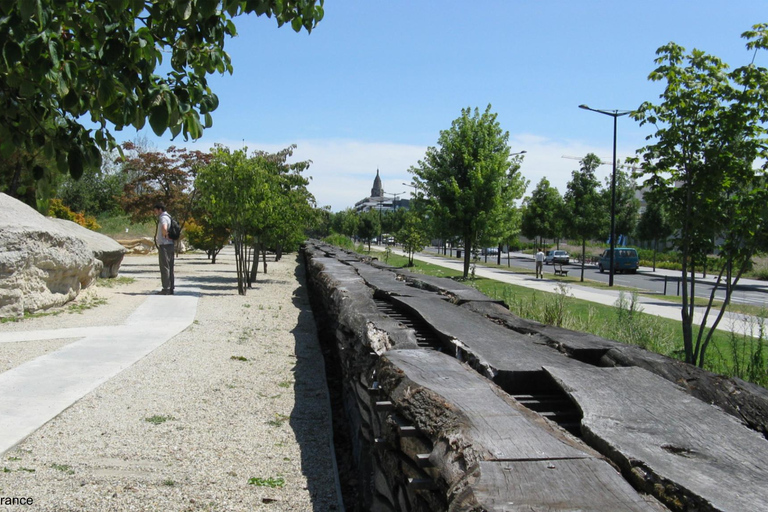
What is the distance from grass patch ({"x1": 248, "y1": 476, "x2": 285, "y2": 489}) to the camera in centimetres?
398

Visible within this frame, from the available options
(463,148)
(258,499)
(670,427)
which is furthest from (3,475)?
(463,148)

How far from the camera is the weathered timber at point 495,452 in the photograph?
1.84m

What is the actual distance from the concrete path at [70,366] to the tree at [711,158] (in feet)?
20.1

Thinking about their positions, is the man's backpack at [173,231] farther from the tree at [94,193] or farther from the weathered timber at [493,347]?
the tree at [94,193]

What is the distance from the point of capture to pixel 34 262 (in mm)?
9648

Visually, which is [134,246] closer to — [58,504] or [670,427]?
[58,504]

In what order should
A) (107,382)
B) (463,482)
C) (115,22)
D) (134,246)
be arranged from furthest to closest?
(134,246), (107,382), (115,22), (463,482)

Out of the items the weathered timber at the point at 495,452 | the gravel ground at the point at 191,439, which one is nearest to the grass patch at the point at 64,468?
the gravel ground at the point at 191,439

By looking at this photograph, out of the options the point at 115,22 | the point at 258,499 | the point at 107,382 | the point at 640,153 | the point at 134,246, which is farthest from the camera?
the point at 134,246

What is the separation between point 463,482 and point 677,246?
642cm

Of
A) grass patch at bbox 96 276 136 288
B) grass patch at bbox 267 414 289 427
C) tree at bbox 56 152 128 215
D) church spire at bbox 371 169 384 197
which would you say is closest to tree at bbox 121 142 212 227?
grass patch at bbox 96 276 136 288

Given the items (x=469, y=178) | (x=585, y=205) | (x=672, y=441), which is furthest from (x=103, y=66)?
(x=585, y=205)

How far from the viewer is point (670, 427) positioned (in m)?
2.43

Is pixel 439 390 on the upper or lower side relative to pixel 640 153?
lower
